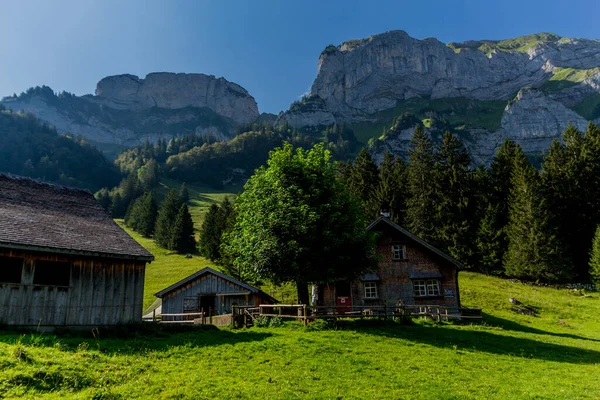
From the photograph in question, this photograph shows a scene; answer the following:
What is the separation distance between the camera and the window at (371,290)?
3435 cm

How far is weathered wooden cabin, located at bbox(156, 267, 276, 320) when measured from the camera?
31.8m

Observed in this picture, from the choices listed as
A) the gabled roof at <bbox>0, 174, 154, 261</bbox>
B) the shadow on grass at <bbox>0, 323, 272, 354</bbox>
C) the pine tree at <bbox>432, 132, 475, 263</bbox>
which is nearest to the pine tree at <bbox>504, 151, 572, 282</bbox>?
the pine tree at <bbox>432, 132, 475, 263</bbox>

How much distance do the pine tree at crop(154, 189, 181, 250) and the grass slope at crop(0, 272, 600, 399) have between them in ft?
221

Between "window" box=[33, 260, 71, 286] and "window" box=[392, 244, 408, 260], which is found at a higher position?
"window" box=[392, 244, 408, 260]

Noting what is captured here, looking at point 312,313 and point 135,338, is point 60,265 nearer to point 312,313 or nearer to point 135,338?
point 135,338

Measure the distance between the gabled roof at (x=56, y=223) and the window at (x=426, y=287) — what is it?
80.3ft

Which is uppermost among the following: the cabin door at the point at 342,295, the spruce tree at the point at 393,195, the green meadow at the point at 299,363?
the spruce tree at the point at 393,195

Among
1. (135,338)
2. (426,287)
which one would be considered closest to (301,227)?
(135,338)

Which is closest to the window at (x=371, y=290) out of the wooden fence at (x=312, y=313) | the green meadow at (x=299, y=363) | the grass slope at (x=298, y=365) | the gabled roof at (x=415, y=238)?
the wooden fence at (x=312, y=313)

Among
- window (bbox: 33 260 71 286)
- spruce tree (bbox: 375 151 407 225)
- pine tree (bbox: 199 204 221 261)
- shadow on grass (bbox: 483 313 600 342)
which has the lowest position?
shadow on grass (bbox: 483 313 600 342)

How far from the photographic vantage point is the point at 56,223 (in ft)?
61.9

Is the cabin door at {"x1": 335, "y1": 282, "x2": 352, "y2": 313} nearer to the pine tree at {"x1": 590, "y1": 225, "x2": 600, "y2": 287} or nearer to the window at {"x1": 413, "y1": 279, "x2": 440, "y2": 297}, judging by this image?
the window at {"x1": 413, "y1": 279, "x2": 440, "y2": 297}

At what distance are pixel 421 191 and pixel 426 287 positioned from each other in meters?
32.7

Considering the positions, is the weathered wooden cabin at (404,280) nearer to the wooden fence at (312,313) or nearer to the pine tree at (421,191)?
the wooden fence at (312,313)
